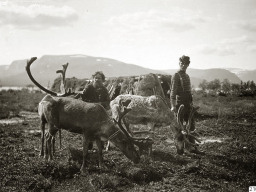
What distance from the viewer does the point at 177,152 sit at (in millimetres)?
8102

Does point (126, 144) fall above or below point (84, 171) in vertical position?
above

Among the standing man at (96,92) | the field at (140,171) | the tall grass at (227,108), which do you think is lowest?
the field at (140,171)

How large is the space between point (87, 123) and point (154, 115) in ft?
8.31

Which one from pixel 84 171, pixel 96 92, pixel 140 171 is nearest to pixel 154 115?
pixel 96 92

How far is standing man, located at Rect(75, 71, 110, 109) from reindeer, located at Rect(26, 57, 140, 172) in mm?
963

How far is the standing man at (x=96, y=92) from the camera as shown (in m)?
8.27

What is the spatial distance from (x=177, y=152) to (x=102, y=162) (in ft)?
7.69

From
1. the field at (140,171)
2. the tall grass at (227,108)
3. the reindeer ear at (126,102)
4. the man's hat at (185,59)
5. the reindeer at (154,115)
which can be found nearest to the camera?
the field at (140,171)

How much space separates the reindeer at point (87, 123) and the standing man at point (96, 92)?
963 millimetres

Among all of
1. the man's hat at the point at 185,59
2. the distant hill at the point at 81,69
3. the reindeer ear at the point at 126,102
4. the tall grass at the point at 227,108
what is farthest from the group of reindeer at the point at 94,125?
the distant hill at the point at 81,69

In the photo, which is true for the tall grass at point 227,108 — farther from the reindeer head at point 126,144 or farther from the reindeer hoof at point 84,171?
the reindeer hoof at point 84,171

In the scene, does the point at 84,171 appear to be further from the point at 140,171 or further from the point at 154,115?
the point at 154,115

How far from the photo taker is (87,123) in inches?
271

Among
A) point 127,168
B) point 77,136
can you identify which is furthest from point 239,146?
point 77,136
